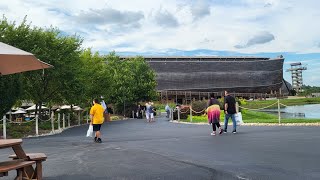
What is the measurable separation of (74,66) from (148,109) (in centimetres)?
851

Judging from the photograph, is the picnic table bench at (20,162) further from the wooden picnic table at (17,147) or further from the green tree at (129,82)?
the green tree at (129,82)

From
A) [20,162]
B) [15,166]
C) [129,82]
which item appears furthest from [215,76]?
[15,166]

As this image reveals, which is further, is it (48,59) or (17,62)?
(48,59)

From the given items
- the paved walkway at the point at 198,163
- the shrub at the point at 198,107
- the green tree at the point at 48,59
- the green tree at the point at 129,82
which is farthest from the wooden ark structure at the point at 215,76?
the paved walkway at the point at 198,163

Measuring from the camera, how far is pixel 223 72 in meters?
111

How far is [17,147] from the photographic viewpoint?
275 inches

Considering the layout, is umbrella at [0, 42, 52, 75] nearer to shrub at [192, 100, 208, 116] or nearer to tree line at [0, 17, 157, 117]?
tree line at [0, 17, 157, 117]

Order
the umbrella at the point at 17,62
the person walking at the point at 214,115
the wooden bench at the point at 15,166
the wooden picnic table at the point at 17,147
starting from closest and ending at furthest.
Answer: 1. the wooden bench at the point at 15,166
2. the wooden picnic table at the point at 17,147
3. the umbrella at the point at 17,62
4. the person walking at the point at 214,115

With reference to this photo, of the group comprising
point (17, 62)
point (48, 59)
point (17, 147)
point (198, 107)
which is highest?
point (48, 59)

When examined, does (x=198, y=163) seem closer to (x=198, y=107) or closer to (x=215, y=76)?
(x=198, y=107)

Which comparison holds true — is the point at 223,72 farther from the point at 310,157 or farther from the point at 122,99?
the point at 310,157

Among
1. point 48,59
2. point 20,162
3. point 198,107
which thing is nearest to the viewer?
point 20,162

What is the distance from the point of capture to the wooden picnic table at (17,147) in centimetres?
655

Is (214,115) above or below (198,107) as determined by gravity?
below
